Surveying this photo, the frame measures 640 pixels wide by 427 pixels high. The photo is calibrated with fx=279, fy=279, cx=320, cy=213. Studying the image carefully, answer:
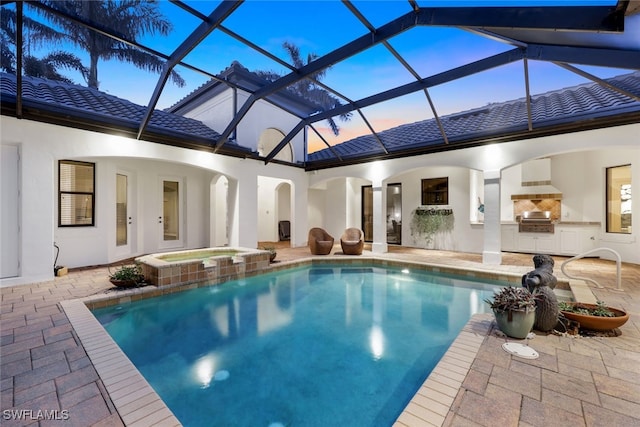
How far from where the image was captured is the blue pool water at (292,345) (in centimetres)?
231

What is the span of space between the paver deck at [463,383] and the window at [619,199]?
5.68 m

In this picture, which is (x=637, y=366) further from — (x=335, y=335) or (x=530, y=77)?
(x=530, y=77)

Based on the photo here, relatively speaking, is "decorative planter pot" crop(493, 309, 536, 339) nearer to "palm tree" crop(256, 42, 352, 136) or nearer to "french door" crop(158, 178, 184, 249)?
"palm tree" crop(256, 42, 352, 136)

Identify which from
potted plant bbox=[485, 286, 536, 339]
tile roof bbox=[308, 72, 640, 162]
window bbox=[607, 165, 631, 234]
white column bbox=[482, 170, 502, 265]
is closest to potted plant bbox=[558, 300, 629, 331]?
potted plant bbox=[485, 286, 536, 339]

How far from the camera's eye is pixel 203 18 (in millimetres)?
3951

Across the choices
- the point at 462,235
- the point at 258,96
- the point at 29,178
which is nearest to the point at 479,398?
the point at 258,96

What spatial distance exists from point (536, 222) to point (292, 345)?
822cm

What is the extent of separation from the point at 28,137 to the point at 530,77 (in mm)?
8958

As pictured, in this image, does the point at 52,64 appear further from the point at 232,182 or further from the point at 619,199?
the point at 619,199

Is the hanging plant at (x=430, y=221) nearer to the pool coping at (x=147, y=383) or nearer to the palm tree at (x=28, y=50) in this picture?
the pool coping at (x=147, y=383)

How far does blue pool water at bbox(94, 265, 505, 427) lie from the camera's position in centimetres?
231

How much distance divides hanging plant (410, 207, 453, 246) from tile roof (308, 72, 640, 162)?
2.73m
